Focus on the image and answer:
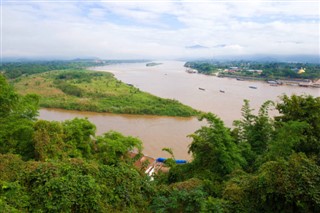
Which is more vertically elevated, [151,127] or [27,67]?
[27,67]

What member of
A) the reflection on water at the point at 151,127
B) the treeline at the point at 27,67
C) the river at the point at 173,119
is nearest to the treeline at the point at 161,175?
the river at the point at 173,119

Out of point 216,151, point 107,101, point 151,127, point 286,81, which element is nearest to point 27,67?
point 107,101

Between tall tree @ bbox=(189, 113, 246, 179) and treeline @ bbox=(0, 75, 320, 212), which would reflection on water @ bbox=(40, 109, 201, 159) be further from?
tall tree @ bbox=(189, 113, 246, 179)

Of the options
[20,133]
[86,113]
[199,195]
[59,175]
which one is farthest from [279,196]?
[86,113]

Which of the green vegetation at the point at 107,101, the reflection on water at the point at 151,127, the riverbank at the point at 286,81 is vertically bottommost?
the reflection on water at the point at 151,127

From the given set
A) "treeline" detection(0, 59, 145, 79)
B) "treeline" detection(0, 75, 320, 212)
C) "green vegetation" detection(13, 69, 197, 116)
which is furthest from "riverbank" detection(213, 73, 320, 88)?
"treeline" detection(0, 59, 145, 79)

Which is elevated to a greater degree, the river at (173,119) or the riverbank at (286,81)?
the riverbank at (286,81)

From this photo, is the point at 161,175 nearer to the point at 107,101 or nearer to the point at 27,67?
the point at 107,101

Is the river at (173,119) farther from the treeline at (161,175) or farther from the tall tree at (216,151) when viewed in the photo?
the tall tree at (216,151)
